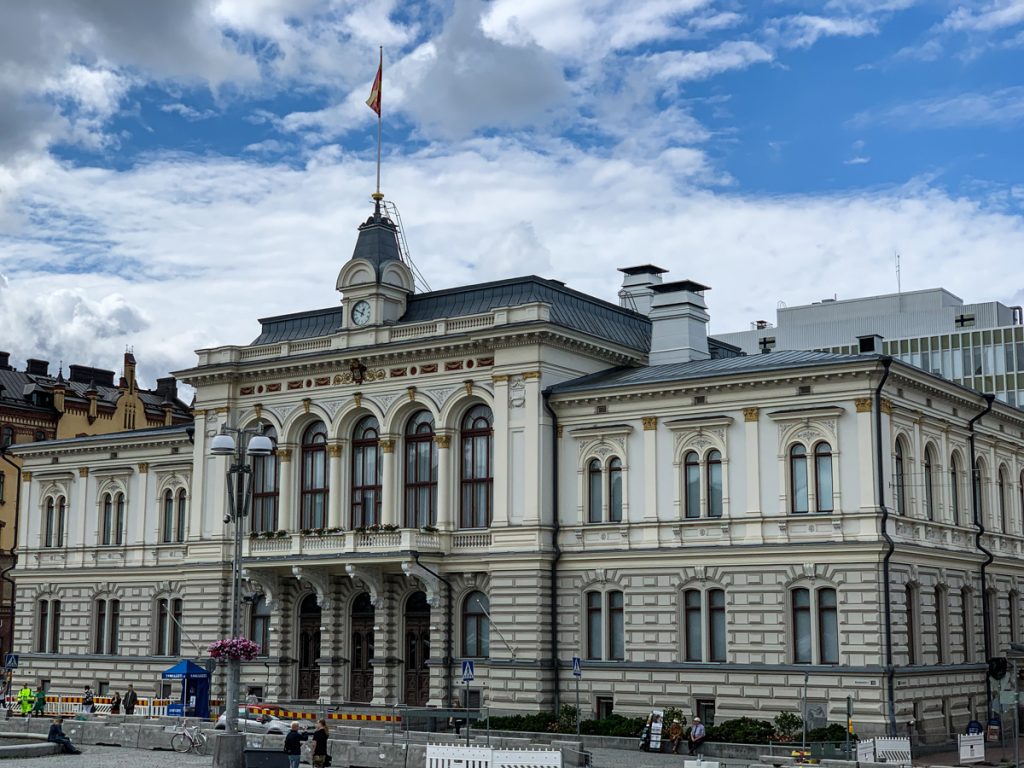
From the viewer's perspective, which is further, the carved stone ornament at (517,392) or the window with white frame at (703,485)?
the carved stone ornament at (517,392)

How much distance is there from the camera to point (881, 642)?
4631cm

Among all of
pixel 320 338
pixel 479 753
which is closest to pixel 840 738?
pixel 479 753

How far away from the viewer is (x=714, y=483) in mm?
50688

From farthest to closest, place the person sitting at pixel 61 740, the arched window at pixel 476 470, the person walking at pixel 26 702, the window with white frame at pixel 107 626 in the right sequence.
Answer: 1. the window with white frame at pixel 107 626
2. the arched window at pixel 476 470
3. the person walking at pixel 26 702
4. the person sitting at pixel 61 740

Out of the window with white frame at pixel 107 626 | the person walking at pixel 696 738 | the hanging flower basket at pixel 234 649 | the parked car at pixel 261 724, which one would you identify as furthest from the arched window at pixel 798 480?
the window with white frame at pixel 107 626

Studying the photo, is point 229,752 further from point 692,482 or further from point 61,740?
point 692,482

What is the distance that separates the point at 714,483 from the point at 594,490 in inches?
189

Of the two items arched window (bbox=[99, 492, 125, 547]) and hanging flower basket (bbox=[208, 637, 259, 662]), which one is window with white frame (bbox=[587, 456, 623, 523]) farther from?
arched window (bbox=[99, 492, 125, 547])

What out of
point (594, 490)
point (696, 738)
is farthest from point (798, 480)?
point (696, 738)

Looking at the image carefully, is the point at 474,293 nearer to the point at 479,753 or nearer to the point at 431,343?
the point at 431,343

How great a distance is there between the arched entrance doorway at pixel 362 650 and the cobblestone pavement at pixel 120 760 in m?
13.5

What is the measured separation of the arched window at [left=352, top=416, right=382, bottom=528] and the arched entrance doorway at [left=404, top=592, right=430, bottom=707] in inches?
143

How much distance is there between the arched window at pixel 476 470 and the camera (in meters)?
55.3

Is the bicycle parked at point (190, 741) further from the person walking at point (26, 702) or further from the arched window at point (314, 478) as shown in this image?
the arched window at point (314, 478)
